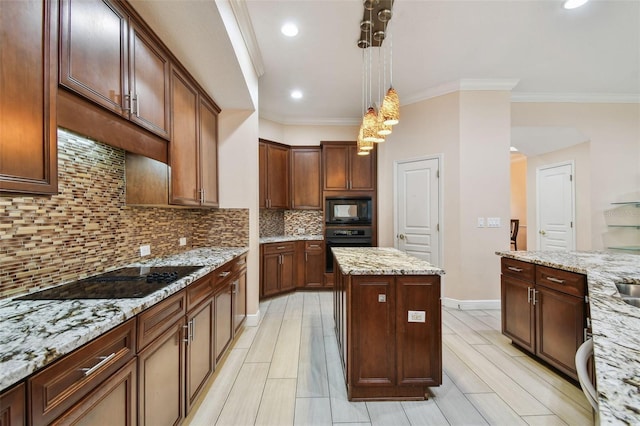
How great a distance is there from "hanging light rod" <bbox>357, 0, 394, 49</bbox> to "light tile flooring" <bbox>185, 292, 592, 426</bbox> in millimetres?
2966

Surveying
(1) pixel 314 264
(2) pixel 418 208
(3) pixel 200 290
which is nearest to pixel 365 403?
(3) pixel 200 290

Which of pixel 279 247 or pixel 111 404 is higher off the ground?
pixel 279 247

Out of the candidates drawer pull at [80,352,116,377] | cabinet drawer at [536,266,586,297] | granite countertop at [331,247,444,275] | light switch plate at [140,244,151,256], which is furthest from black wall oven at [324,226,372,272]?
drawer pull at [80,352,116,377]

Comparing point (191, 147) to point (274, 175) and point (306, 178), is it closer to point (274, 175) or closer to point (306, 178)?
point (274, 175)

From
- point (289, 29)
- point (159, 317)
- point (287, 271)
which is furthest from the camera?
point (287, 271)

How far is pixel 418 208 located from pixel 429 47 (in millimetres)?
2044

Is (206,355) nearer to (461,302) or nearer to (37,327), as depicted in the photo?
(37,327)

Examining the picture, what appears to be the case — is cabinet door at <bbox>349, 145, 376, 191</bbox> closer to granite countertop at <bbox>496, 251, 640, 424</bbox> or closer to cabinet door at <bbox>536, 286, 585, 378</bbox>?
cabinet door at <bbox>536, 286, 585, 378</bbox>

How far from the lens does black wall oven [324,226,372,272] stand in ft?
13.9

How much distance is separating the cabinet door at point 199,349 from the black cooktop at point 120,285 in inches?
11.2

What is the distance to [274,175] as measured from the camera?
14.0ft

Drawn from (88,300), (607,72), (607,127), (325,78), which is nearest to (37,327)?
(88,300)

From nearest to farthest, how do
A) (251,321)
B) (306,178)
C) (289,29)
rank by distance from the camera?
(289,29)
(251,321)
(306,178)

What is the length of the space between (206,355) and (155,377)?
0.61m
